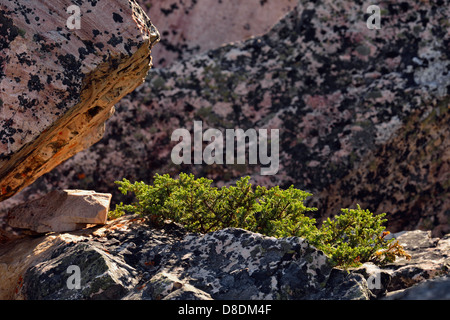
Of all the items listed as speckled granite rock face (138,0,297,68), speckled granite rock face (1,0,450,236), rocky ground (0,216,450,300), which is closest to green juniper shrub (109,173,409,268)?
rocky ground (0,216,450,300)

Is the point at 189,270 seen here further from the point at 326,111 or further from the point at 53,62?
the point at 326,111

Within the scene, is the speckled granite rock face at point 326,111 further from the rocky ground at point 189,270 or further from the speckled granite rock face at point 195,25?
the rocky ground at point 189,270

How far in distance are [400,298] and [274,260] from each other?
0.96m

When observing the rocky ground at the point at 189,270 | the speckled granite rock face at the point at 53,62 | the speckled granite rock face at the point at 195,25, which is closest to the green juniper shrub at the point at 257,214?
the rocky ground at the point at 189,270

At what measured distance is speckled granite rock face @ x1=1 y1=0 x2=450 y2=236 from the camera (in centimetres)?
790

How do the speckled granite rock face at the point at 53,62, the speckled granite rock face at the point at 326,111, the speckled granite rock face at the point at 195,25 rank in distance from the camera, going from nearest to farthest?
the speckled granite rock face at the point at 53,62 < the speckled granite rock face at the point at 326,111 < the speckled granite rock face at the point at 195,25

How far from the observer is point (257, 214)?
503 centimetres

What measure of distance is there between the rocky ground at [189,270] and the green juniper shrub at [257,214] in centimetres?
18

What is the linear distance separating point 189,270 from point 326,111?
449 centimetres

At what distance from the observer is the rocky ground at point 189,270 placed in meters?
4.03

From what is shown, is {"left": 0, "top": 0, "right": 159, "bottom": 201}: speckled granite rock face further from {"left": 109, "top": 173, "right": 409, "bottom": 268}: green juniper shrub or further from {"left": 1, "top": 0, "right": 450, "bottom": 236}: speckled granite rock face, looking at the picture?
{"left": 1, "top": 0, "right": 450, "bottom": 236}: speckled granite rock face

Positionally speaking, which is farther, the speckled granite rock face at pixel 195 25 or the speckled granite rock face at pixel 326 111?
the speckled granite rock face at pixel 195 25

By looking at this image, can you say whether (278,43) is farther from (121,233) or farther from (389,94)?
(121,233)

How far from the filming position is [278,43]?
9047 mm
